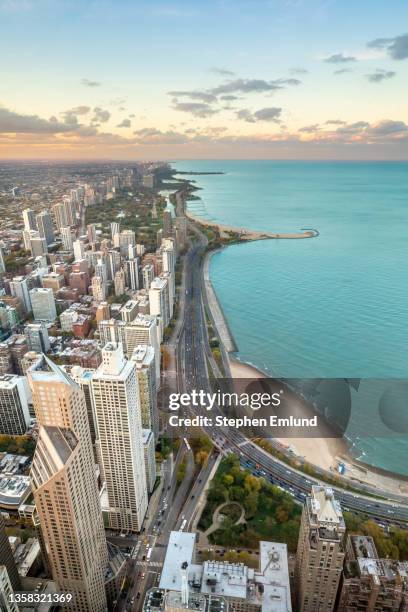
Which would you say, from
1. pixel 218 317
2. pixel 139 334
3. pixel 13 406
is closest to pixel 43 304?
pixel 139 334

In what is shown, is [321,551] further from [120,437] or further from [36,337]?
[36,337]

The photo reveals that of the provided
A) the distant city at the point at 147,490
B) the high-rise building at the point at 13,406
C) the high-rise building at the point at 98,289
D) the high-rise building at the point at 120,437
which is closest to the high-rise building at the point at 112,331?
the distant city at the point at 147,490

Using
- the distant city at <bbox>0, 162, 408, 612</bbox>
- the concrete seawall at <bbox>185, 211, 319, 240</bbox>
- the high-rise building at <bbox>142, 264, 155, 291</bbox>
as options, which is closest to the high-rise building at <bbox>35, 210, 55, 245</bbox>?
the distant city at <bbox>0, 162, 408, 612</bbox>

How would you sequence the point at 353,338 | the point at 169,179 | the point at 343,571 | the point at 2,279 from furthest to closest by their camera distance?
the point at 169,179 → the point at 2,279 → the point at 353,338 → the point at 343,571

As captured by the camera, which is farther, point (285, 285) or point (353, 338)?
point (285, 285)

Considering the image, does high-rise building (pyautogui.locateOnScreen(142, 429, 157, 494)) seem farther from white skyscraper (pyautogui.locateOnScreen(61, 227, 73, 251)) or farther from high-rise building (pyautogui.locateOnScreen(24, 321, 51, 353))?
white skyscraper (pyautogui.locateOnScreen(61, 227, 73, 251))

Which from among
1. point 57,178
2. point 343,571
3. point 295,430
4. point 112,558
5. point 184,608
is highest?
point 57,178

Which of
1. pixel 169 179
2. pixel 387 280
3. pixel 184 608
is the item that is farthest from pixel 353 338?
pixel 169 179

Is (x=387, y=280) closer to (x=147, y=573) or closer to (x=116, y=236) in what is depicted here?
(x=116, y=236)

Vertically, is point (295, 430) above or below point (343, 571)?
below
